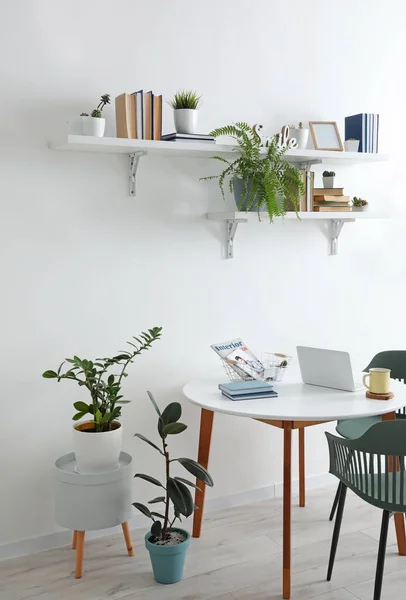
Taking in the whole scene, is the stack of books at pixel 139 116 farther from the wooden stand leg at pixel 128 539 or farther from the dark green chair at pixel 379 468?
the wooden stand leg at pixel 128 539

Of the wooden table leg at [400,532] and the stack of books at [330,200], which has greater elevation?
the stack of books at [330,200]

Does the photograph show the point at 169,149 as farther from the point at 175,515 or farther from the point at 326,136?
the point at 175,515

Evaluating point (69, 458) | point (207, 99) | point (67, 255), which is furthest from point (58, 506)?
point (207, 99)

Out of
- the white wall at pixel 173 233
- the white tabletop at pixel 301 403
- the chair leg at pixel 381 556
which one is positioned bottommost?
the chair leg at pixel 381 556

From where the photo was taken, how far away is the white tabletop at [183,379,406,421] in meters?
2.44

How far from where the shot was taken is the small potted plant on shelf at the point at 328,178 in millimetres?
3314

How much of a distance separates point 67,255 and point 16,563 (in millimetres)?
1279

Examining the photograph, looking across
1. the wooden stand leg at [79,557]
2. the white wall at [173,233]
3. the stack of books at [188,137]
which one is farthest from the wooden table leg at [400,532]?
the stack of books at [188,137]

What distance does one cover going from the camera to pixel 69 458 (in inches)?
113

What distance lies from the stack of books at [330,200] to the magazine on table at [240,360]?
803 mm

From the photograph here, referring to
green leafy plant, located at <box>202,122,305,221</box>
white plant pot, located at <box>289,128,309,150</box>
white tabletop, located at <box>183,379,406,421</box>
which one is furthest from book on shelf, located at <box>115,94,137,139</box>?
white tabletop, located at <box>183,379,406,421</box>

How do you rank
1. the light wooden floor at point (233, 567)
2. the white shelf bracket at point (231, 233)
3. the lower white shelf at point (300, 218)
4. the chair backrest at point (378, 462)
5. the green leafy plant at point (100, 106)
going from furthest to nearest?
the white shelf bracket at point (231, 233) → the lower white shelf at point (300, 218) → the green leafy plant at point (100, 106) → the light wooden floor at point (233, 567) → the chair backrest at point (378, 462)

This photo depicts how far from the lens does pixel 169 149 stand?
287 centimetres

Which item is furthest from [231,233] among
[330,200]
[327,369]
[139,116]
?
[327,369]
